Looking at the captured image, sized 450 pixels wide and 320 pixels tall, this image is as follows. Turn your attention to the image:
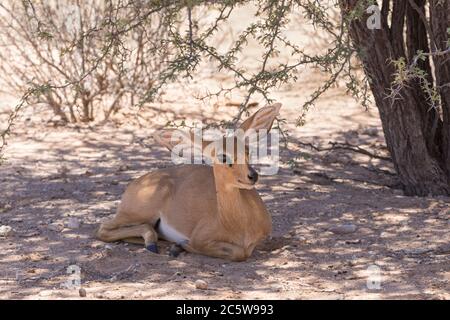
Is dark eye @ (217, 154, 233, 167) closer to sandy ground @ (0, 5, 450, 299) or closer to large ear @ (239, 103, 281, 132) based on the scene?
large ear @ (239, 103, 281, 132)

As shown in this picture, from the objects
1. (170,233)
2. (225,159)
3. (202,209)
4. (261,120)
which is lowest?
(170,233)

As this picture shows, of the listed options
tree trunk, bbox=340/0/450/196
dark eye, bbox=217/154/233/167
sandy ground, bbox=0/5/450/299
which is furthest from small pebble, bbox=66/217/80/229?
tree trunk, bbox=340/0/450/196

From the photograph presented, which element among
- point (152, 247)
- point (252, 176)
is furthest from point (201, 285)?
point (152, 247)

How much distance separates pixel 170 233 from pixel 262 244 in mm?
697

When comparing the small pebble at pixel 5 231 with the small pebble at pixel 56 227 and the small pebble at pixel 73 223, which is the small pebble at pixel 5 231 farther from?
the small pebble at pixel 73 223

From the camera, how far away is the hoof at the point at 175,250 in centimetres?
676

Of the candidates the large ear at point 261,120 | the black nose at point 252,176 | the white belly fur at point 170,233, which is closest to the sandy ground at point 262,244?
the white belly fur at point 170,233

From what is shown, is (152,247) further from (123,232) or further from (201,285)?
(201,285)

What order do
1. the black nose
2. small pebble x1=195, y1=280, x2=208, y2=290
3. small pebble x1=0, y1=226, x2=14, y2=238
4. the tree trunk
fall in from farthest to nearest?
the tree trunk, small pebble x1=0, y1=226, x2=14, y2=238, the black nose, small pebble x1=195, y1=280, x2=208, y2=290

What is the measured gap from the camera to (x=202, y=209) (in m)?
6.97

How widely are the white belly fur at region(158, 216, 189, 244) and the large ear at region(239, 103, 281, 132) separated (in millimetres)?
991

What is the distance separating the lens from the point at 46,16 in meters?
10.5

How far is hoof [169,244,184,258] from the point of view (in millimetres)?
6762

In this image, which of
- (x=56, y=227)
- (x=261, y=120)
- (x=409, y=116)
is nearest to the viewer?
(x=261, y=120)
